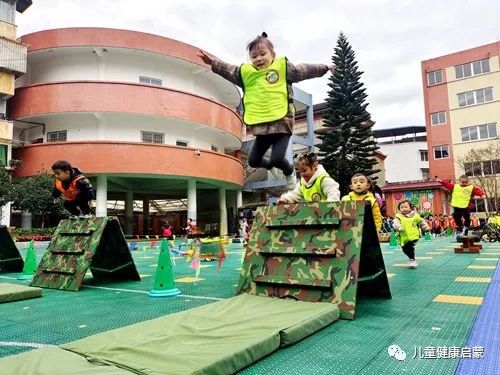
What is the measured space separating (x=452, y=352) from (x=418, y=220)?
424 cm

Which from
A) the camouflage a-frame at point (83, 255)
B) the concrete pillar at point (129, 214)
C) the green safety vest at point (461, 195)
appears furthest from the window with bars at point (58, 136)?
the green safety vest at point (461, 195)

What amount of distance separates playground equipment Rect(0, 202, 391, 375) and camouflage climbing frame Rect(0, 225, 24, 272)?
5411mm

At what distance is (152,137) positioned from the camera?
846 inches

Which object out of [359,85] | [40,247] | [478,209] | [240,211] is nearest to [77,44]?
[40,247]

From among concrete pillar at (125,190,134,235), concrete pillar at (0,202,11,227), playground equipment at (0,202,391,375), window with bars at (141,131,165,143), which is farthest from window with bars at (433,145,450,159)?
playground equipment at (0,202,391,375)

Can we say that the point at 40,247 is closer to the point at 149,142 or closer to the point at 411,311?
the point at 149,142

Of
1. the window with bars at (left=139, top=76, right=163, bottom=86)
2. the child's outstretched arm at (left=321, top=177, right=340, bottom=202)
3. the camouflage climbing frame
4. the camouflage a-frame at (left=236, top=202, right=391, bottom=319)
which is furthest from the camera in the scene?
the window with bars at (left=139, top=76, right=163, bottom=86)

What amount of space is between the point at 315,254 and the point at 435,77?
1367 inches

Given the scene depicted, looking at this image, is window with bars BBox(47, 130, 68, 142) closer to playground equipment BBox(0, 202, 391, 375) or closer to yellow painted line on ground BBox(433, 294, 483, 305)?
playground equipment BBox(0, 202, 391, 375)

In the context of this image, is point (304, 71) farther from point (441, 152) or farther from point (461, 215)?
point (441, 152)

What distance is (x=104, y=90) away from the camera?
1958 cm

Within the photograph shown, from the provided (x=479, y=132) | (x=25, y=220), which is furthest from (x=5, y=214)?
(x=479, y=132)

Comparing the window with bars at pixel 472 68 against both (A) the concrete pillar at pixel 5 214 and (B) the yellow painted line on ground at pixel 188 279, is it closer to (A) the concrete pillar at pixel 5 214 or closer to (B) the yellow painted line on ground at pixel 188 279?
(B) the yellow painted line on ground at pixel 188 279

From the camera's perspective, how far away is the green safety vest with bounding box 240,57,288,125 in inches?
170
